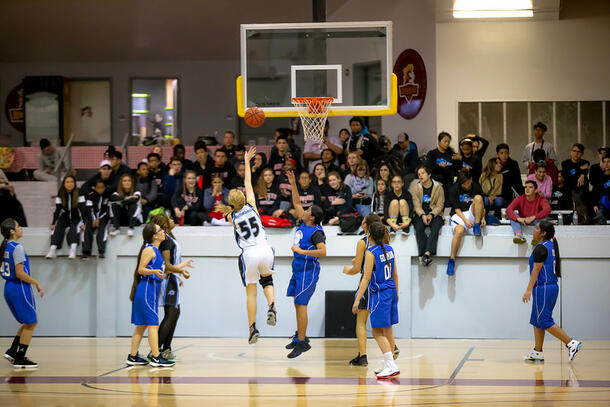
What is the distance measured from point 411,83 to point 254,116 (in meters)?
6.42

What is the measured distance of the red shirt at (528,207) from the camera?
12.6 m

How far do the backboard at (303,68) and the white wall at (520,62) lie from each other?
487cm

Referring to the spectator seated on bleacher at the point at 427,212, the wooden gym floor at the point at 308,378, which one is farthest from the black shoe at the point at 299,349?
the spectator seated on bleacher at the point at 427,212

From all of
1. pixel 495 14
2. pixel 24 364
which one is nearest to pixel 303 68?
pixel 24 364

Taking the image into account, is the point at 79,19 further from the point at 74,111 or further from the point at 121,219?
the point at 121,219

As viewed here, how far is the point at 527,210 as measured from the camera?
41.7ft

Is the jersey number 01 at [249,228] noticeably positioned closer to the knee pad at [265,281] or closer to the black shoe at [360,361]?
the knee pad at [265,281]

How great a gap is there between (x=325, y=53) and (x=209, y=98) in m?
9.95

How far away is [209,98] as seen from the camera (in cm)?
2125

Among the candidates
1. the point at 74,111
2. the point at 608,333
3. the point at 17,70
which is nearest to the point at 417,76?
the point at 608,333

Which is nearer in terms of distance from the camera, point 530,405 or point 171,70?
point 530,405

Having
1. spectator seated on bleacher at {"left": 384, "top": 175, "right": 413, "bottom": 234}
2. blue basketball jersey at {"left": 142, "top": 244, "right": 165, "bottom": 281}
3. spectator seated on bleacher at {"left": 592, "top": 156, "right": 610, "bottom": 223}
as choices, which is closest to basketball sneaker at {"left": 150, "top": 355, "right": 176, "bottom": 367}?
blue basketball jersey at {"left": 142, "top": 244, "right": 165, "bottom": 281}

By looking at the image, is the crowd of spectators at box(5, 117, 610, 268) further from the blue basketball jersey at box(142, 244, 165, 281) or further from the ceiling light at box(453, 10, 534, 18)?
the blue basketball jersey at box(142, 244, 165, 281)

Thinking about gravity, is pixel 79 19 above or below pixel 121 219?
above
